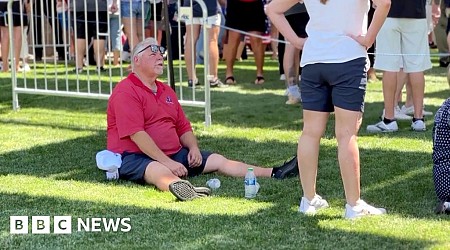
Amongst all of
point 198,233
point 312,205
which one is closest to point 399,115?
point 312,205

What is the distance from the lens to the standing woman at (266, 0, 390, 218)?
429 centimetres

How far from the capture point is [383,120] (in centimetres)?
714

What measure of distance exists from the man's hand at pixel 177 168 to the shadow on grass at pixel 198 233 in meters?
0.66

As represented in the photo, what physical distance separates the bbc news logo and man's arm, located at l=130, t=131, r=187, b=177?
0.94 metres

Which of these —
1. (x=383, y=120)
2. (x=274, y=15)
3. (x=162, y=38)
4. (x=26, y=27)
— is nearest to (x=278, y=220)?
(x=274, y=15)

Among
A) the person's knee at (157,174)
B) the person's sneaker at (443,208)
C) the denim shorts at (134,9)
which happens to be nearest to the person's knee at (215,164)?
the person's knee at (157,174)

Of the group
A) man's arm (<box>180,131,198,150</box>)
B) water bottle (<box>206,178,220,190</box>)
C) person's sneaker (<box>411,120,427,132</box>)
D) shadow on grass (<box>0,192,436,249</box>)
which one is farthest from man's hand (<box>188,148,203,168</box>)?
person's sneaker (<box>411,120,427,132</box>)

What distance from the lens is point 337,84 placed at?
14.2ft

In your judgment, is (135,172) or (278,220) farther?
(135,172)

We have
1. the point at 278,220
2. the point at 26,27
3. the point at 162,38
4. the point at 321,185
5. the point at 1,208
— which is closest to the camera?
the point at 278,220

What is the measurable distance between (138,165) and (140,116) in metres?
0.32

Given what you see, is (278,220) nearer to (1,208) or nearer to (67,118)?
(1,208)

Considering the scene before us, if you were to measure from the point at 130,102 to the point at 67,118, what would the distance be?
8.47 feet

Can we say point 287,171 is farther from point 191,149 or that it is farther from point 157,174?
point 157,174
